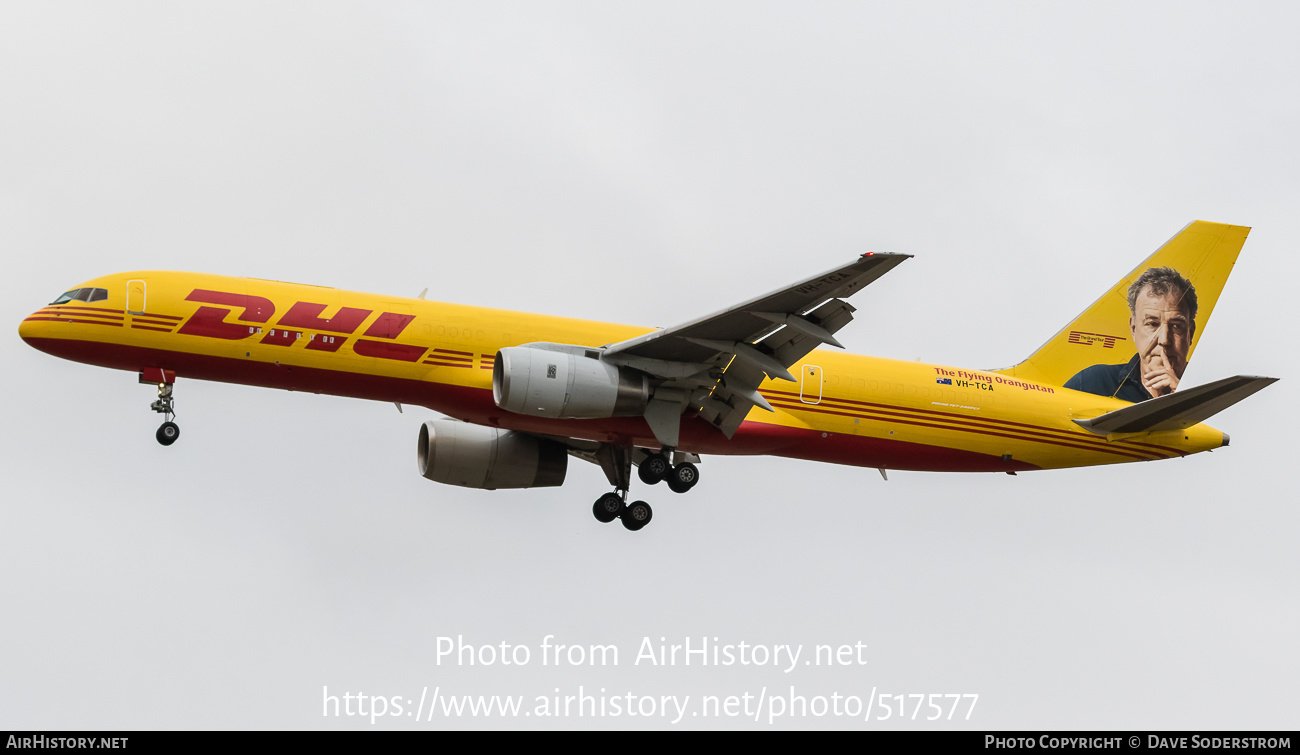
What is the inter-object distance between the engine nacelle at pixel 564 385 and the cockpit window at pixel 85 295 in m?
8.19

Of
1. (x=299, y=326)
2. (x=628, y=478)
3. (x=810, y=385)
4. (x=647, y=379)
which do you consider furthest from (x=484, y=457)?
(x=810, y=385)

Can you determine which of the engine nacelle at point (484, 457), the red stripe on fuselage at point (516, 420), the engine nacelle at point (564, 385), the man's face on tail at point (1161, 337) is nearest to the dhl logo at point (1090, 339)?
the man's face on tail at point (1161, 337)

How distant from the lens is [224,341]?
2736cm

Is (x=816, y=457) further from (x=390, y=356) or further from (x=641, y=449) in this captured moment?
(x=390, y=356)

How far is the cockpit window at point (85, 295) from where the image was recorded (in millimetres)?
27453

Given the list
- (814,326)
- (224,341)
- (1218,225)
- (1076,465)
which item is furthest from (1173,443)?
(224,341)

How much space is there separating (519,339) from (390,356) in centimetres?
278

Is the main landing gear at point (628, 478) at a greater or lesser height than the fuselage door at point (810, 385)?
lesser

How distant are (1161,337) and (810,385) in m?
10.5

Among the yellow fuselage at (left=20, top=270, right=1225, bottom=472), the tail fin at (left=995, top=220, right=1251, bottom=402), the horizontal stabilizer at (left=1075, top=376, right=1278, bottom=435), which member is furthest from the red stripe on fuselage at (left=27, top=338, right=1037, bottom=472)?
the tail fin at (left=995, top=220, right=1251, bottom=402)

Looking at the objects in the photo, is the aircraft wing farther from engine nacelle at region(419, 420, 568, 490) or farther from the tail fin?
the tail fin

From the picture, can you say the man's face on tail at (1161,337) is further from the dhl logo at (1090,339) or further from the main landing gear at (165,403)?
the main landing gear at (165,403)

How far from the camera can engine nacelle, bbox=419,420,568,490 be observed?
1289 inches

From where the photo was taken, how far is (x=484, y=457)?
108 ft
